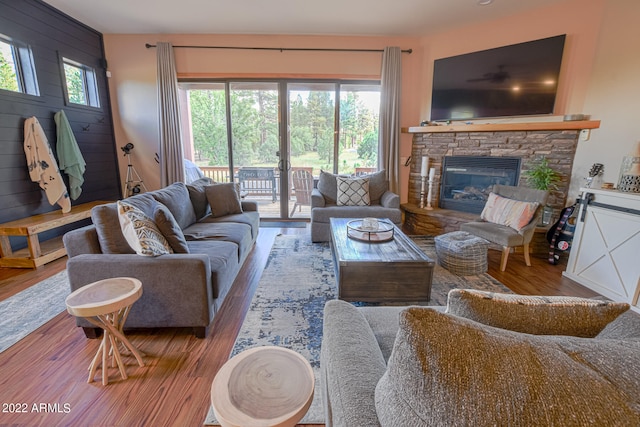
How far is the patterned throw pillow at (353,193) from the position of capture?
3.93 m

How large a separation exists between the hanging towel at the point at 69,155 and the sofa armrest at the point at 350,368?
13.5 feet

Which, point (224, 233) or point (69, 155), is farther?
point (69, 155)

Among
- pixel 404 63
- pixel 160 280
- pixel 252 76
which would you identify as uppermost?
pixel 404 63

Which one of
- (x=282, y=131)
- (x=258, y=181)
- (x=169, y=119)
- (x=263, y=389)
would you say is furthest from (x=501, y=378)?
(x=169, y=119)

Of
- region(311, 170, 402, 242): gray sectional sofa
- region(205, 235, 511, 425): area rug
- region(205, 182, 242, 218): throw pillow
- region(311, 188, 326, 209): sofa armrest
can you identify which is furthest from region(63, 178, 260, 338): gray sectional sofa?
region(311, 188, 326, 209): sofa armrest

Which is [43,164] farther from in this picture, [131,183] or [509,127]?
[509,127]

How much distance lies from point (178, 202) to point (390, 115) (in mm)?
3238

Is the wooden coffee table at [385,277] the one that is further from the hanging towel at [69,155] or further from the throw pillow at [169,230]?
the hanging towel at [69,155]

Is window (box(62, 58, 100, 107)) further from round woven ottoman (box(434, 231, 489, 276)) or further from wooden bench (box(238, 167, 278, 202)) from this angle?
round woven ottoman (box(434, 231, 489, 276))

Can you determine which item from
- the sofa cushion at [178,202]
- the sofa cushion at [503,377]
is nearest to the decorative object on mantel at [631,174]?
the sofa cushion at [503,377]

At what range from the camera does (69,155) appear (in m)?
3.55

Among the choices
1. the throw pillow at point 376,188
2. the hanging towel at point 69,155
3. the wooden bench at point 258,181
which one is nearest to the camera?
the hanging towel at point 69,155

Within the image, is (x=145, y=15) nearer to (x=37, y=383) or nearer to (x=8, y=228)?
(x=8, y=228)

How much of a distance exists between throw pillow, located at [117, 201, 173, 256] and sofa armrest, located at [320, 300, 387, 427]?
1254 millimetres
